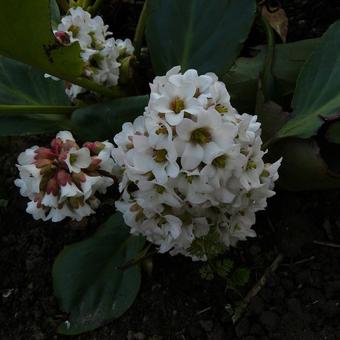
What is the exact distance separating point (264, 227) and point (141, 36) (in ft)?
1.88

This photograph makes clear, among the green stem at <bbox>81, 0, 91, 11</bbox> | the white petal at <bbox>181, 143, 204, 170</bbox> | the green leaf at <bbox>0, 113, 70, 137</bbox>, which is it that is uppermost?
the white petal at <bbox>181, 143, 204, 170</bbox>

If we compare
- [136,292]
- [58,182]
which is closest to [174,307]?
[136,292]

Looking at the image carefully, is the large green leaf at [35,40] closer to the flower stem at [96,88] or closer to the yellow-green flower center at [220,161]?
the flower stem at [96,88]

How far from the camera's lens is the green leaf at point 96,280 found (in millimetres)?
1393

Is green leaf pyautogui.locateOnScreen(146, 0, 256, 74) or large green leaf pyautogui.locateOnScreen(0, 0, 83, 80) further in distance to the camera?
green leaf pyautogui.locateOnScreen(146, 0, 256, 74)

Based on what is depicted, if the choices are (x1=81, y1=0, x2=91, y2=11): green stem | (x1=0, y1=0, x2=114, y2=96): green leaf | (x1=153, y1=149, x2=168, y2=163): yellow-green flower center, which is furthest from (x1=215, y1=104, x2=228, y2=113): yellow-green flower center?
(x1=81, y1=0, x2=91, y2=11): green stem

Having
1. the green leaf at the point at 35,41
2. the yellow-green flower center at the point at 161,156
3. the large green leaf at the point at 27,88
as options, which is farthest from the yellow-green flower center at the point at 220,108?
the large green leaf at the point at 27,88

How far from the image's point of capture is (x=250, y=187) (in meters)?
1.04

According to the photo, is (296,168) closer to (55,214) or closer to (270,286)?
(270,286)

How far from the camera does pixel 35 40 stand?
1.22 meters

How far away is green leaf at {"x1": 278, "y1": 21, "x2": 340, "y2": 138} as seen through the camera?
131 cm

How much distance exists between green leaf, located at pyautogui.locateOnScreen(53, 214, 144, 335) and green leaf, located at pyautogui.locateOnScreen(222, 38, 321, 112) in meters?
0.39

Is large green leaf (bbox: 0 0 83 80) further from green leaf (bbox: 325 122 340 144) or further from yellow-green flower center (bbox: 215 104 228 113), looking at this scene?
green leaf (bbox: 325 122 340 144)

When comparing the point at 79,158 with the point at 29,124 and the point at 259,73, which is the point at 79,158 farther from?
the point at 259,73
